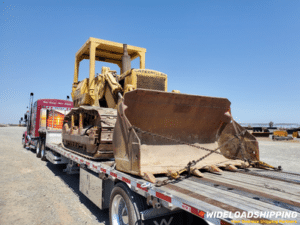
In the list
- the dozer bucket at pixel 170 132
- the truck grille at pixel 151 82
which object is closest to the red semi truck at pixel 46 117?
the truck grille at pixel 151 82

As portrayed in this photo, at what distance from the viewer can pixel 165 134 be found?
4.16 meters

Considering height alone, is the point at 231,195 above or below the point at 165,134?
below

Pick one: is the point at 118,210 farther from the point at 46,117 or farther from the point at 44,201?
the point at 46,117

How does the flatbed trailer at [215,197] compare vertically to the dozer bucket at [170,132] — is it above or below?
below

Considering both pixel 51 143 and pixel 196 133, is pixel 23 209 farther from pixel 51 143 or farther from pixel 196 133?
pixel 51 143

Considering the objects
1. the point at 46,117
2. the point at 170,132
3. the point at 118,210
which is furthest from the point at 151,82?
the point at 46,117

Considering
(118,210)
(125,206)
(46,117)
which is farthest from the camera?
(46,117)

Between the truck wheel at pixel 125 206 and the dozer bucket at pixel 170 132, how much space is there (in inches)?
11.7

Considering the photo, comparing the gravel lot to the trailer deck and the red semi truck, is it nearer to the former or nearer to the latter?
the trailer deck

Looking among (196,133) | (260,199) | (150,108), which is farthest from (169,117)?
(260,199)

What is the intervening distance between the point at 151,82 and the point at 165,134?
1901 millimetres

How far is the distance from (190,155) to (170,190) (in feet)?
5.21

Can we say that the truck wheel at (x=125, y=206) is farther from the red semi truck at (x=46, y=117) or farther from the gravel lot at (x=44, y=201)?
the red semi truck at (x=46, y=117)

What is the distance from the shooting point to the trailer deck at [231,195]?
195 cm
